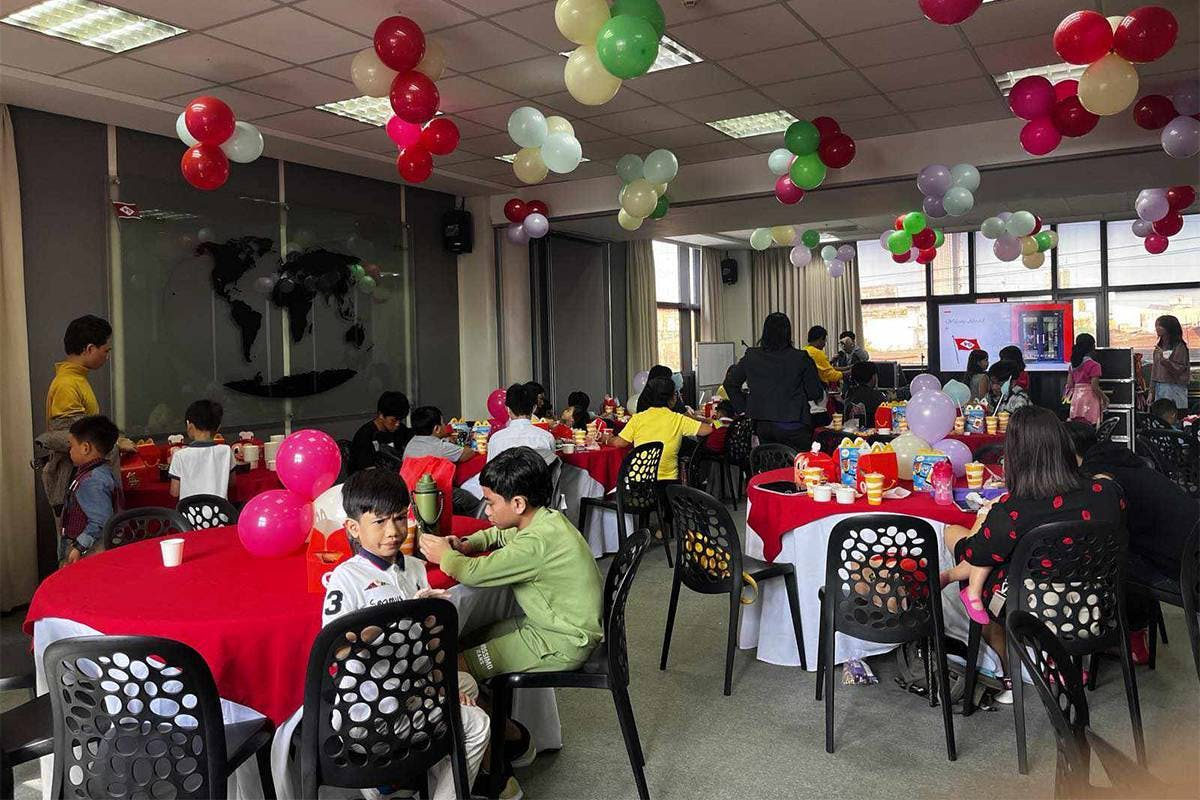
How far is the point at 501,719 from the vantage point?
2475mm

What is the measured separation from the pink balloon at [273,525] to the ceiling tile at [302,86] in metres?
3.19

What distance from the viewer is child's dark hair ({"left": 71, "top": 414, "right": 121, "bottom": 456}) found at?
3.43 meters

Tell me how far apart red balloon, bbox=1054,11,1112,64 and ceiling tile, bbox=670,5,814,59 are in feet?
4.03

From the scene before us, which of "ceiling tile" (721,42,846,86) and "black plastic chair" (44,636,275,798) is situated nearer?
"black plastic chair" (44,636,275,798)

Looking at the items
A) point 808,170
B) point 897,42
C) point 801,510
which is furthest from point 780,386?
point 801,510

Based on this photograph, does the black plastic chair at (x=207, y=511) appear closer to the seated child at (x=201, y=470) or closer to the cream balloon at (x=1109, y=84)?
the seated child at (x=201, y=470)

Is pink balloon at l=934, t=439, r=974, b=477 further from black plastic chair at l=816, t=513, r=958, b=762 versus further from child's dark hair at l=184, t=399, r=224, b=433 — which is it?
child's dark hair at l=184, t=399, r=224, b=433

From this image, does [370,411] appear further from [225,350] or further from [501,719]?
[501,719]

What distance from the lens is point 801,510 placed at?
341 centimetres

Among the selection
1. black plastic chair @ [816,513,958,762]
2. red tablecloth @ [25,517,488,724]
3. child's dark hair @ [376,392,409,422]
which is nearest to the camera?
red tablecloth @ [25,517,488,724]

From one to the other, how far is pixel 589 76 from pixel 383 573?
2668mm

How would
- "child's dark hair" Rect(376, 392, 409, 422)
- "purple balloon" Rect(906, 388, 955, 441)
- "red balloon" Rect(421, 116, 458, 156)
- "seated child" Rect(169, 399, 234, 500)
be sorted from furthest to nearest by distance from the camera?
"child's dark hair" Rect(376, 392, 409, 422), "red balloon" Rect(421, 116, 458, 156), "seated child" Rect(169, 399, 234, 500), "purple balloon" Rect(906, 388, 955, 441)

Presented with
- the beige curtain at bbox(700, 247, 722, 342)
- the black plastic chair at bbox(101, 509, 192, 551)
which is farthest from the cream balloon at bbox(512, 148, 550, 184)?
the beige curtain at bbox(700, 247, 722, 342)

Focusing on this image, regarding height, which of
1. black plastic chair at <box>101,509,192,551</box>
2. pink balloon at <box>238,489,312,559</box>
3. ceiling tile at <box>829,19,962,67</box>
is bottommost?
black plastic chair at <box>101,509,192,551</box>
